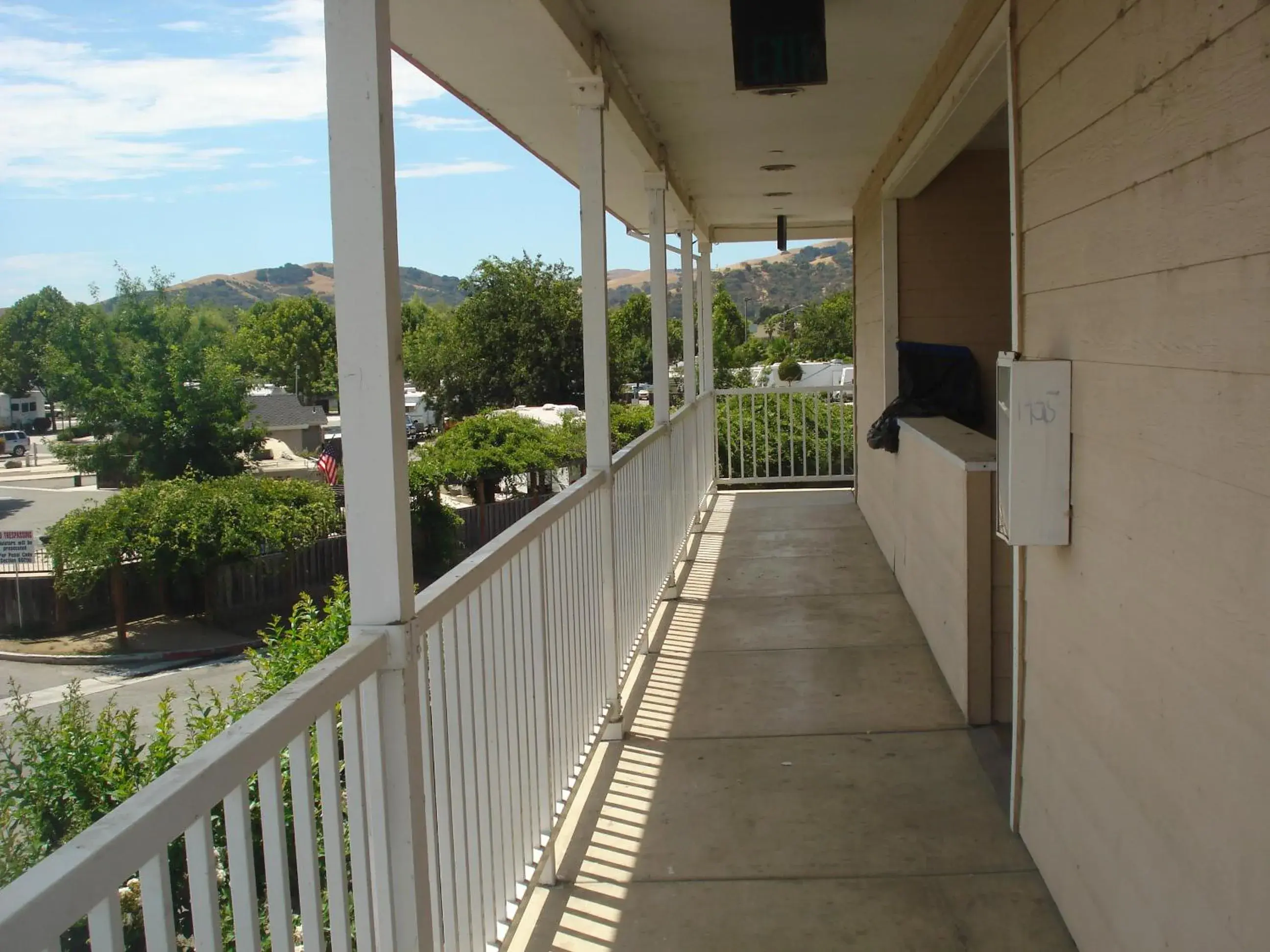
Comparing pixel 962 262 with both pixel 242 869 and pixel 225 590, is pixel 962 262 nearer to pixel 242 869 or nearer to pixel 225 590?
pixel 242 869

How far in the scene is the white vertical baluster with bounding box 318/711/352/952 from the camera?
1.43m

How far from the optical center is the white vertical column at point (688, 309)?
7.95m

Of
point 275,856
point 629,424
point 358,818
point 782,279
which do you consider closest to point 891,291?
point 358,818

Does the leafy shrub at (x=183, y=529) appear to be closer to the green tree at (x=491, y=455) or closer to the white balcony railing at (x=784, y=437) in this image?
the green tree at (x=491, y=455)

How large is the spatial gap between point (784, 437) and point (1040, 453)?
8127mm

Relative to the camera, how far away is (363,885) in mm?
1536

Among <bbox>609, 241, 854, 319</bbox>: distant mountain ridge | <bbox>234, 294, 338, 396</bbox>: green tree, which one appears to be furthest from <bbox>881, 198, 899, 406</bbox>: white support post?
<bbox>609, 241, 854, 319</bbox>: distant mountain ridge

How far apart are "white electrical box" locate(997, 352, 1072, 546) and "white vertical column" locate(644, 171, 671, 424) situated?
336cm

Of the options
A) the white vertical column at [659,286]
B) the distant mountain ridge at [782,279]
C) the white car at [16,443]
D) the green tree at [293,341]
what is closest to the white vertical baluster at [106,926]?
the white vertical column at [659,286]

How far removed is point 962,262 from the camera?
594 cm

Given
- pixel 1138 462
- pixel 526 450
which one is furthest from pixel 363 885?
pixel 526 450

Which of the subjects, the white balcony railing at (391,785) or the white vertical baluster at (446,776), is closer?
the white balcony railing at (391,785)

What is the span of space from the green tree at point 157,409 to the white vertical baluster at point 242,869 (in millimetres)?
41986

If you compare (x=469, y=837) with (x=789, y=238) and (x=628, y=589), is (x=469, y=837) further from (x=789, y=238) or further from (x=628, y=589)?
(x=789, y=238)
